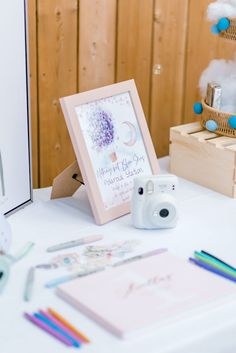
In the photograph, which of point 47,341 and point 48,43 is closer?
point 47,341

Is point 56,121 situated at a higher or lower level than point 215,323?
higher

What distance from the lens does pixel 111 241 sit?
1169mm

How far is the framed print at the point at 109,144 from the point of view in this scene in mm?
1235

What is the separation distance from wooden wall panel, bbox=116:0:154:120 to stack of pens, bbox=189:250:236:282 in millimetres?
726

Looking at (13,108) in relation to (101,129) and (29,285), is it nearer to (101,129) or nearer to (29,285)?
(101,129)

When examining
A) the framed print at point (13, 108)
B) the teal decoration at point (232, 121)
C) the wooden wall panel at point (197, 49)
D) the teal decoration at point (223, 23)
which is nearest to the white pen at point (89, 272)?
the framed print at point (13, 108)

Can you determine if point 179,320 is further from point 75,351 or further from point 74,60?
point 74,60

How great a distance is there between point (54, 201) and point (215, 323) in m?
0.52

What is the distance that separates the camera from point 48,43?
155 centimetres

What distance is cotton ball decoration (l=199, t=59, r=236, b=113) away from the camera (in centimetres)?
146

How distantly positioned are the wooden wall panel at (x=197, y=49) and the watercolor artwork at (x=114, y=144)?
54cm

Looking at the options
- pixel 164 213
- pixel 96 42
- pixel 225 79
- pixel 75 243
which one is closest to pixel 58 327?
pixel 75 243

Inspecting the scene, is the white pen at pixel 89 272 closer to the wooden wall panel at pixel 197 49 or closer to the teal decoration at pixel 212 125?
the teal decoration at pixel 212 125

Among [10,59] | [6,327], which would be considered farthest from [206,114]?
[6,327]
